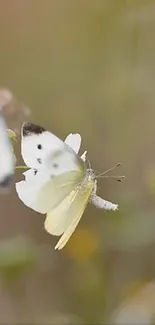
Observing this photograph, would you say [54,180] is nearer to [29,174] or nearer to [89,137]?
→ [29,174]

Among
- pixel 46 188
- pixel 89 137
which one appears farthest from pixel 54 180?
pixel 89 137

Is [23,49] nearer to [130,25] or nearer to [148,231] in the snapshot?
[130,25]

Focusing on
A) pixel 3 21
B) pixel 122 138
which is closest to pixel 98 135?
pixel 122 138

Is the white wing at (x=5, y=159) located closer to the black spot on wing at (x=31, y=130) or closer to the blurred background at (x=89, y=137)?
the black spot on wing at (x=31, y=130)

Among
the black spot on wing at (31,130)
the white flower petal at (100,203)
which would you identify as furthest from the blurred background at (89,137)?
the black spot on wing at (31,130)

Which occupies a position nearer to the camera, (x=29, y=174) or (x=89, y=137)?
(x=29, y=174)

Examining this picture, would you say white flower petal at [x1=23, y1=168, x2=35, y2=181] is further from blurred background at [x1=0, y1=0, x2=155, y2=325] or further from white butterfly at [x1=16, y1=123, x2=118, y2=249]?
blurred background at [x1=0, y1=0, x2=155, y2=325]
